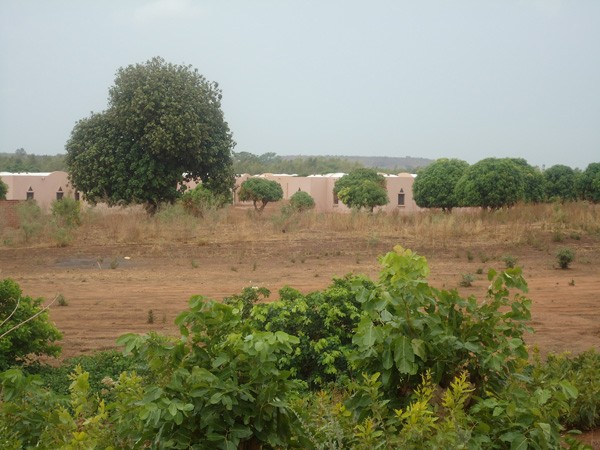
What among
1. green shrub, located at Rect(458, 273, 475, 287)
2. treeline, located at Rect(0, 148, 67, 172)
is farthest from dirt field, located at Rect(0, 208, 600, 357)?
treeline, located at Rect(0, 148, 67, 172)

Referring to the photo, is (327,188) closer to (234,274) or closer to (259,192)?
(259,192)

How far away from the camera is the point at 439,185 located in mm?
42031

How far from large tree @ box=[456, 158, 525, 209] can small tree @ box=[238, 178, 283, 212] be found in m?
18.5

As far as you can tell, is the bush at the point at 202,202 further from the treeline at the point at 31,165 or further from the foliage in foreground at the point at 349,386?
the treeline at the point at 31,165

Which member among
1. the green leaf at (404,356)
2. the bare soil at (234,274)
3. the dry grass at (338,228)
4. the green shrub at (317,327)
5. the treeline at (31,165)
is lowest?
the bare soil at (234,274)

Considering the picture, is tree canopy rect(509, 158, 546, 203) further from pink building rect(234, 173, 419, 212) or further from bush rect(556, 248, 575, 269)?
bush rect(556, 248, 575, 269)

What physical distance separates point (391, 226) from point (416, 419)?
73.6 feet

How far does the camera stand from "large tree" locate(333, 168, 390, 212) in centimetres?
4503

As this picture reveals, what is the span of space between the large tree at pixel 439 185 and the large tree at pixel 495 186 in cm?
669

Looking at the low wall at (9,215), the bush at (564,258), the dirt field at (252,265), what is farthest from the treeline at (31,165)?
the bush at (564,258)

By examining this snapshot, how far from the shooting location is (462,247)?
71.7 feet

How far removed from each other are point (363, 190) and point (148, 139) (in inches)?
712

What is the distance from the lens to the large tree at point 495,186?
109 feet

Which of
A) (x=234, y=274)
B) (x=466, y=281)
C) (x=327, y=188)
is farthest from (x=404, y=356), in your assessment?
(x=327, y=188)
